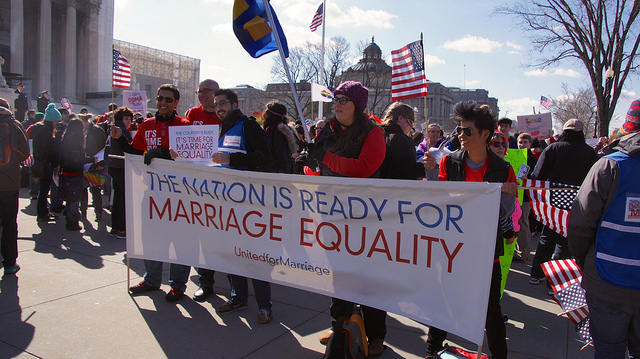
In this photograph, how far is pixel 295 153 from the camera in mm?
→ 5723

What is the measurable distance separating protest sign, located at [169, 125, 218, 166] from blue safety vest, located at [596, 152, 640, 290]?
302cm

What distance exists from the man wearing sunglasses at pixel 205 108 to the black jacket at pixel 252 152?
3.60ft

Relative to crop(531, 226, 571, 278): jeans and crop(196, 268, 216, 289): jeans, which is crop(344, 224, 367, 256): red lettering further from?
crop(531, 226, 571, 278): jeans

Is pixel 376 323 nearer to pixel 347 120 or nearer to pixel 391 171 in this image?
pixel 391 171

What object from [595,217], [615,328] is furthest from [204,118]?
[615,328]

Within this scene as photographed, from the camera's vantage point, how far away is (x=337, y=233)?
9.80 feet

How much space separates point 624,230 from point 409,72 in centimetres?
345

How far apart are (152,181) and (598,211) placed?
3.52 metres

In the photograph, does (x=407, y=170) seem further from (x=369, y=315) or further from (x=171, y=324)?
(x=171, y=324)

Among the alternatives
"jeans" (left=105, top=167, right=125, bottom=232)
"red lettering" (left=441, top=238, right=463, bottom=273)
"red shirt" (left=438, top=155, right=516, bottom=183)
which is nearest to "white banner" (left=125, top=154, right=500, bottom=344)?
"red lettering" (left=441, top=238, right=463, bottom=273)

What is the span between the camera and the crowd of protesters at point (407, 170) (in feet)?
7.27

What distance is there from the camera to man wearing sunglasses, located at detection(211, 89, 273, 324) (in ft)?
12.4

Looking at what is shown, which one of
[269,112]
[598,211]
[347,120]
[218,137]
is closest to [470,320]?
[598,211]

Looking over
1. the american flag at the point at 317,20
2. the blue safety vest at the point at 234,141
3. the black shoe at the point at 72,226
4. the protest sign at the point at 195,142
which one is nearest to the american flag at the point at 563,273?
the blue safety vest at the point at 234,141
